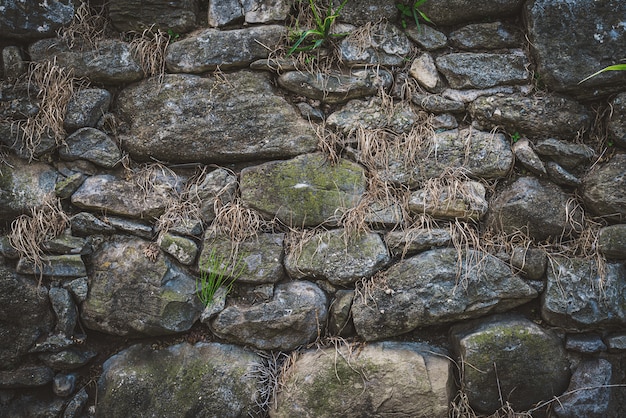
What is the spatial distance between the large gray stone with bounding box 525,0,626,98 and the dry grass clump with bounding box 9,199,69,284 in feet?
9.16

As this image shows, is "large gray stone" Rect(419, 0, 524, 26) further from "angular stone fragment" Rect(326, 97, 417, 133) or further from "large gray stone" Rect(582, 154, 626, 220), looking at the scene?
"large gray stone" Rect(582, 154, 626, 220)

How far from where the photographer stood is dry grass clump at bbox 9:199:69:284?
277cm

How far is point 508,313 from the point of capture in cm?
277

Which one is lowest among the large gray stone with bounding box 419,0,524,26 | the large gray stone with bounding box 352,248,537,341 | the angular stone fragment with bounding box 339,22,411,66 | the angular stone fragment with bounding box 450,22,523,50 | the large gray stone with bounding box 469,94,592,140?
the large gray stone with bounding box 352,248,537,341

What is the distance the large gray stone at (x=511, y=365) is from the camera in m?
2.66

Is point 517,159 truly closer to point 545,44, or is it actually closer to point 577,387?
point 545,44

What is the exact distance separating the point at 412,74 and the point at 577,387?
193 cm

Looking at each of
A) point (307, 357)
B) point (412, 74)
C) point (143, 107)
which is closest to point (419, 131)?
point (412, 74)

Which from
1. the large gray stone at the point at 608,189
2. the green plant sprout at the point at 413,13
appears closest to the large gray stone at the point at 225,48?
the green plant sprout at the point at 413,13

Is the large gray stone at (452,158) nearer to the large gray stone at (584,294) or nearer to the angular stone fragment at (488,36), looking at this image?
the angular stone fragment at (488,36)

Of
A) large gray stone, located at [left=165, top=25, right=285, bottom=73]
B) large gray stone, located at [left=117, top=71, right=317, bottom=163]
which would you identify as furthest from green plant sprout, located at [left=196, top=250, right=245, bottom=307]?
large gray stone, located at [left=165, top=25, right=285, bottom=73]

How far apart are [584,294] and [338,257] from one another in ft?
4.27

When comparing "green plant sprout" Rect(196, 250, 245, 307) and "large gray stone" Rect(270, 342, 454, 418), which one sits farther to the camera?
"green plant sprout" Rect(196, 250, 245, 307)

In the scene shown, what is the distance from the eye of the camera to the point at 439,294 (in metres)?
2.69
